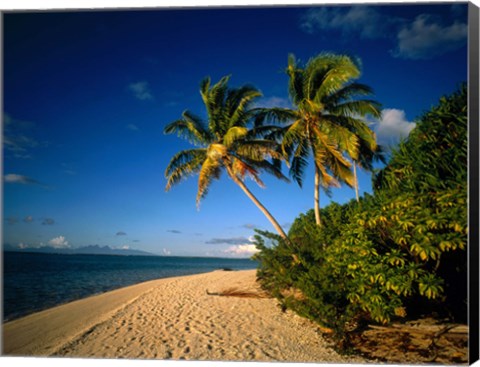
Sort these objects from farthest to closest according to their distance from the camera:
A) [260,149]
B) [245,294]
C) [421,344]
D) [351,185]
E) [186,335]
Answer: [245,294] → [260,149] → [351,185] → [186,335] → [421,344]

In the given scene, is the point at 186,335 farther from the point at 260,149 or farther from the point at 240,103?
the point at 240,103

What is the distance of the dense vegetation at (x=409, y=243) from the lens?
150 inches

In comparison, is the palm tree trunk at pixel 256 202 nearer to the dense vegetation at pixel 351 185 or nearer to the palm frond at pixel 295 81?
the dense vegetation at pixel 351 185

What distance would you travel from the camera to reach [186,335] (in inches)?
232

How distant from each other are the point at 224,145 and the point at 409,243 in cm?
540

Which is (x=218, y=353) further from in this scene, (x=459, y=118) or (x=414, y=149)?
(x=459, y=118)

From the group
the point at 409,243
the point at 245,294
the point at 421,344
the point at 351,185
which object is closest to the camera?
the point at 409,243

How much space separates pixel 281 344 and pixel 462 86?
16.0 feet

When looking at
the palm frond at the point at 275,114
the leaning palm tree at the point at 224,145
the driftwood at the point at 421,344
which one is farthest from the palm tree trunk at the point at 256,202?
the driftwood at the point at 421,344

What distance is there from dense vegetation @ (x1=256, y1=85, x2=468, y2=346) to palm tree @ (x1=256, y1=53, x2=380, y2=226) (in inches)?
88.6

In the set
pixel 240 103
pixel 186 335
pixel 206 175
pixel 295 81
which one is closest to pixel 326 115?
pixel 295 81

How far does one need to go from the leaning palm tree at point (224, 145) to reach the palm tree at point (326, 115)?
35.1 inches

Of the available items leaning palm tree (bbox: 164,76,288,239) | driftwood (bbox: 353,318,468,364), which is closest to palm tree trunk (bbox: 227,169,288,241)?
leaning palm tree (bbox: 164,76,288,239)

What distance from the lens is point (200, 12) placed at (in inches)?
212
